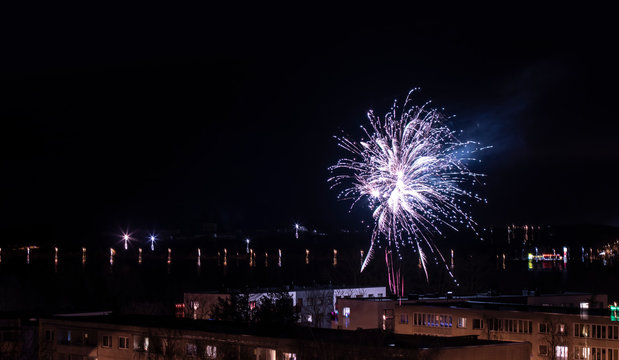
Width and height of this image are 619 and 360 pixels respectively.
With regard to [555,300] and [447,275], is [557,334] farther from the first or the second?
[447,275]

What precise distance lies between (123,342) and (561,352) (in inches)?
446

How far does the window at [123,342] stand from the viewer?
19.8 metres

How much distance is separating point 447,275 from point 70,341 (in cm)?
4346

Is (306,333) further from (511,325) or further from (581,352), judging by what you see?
(581,352)

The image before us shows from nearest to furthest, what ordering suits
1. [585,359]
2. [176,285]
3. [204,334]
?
[204,334]
[585,359]
[176,285]

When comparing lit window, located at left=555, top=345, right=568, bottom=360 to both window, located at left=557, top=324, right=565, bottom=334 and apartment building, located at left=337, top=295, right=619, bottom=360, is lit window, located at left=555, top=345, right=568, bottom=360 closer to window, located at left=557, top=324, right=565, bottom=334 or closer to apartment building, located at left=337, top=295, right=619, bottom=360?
apartment building, located at left=337, top=295, right=619, bottom=360

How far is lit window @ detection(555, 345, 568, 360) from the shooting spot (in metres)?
22.5

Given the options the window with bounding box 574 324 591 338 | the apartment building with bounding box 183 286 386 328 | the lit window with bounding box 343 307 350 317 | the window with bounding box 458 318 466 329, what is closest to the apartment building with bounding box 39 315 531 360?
the window with bounding box 458 318 466 329

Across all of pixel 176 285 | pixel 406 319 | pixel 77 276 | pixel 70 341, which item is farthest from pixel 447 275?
pixel 70 341

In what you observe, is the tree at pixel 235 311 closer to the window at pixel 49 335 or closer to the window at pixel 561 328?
the window at pixel 49 335

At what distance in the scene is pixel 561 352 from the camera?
22625 millimetres

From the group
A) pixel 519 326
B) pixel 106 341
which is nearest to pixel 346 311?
pixel 519 326

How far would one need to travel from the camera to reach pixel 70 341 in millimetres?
21266

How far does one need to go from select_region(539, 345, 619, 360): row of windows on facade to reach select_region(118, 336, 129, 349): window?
1062 cm
